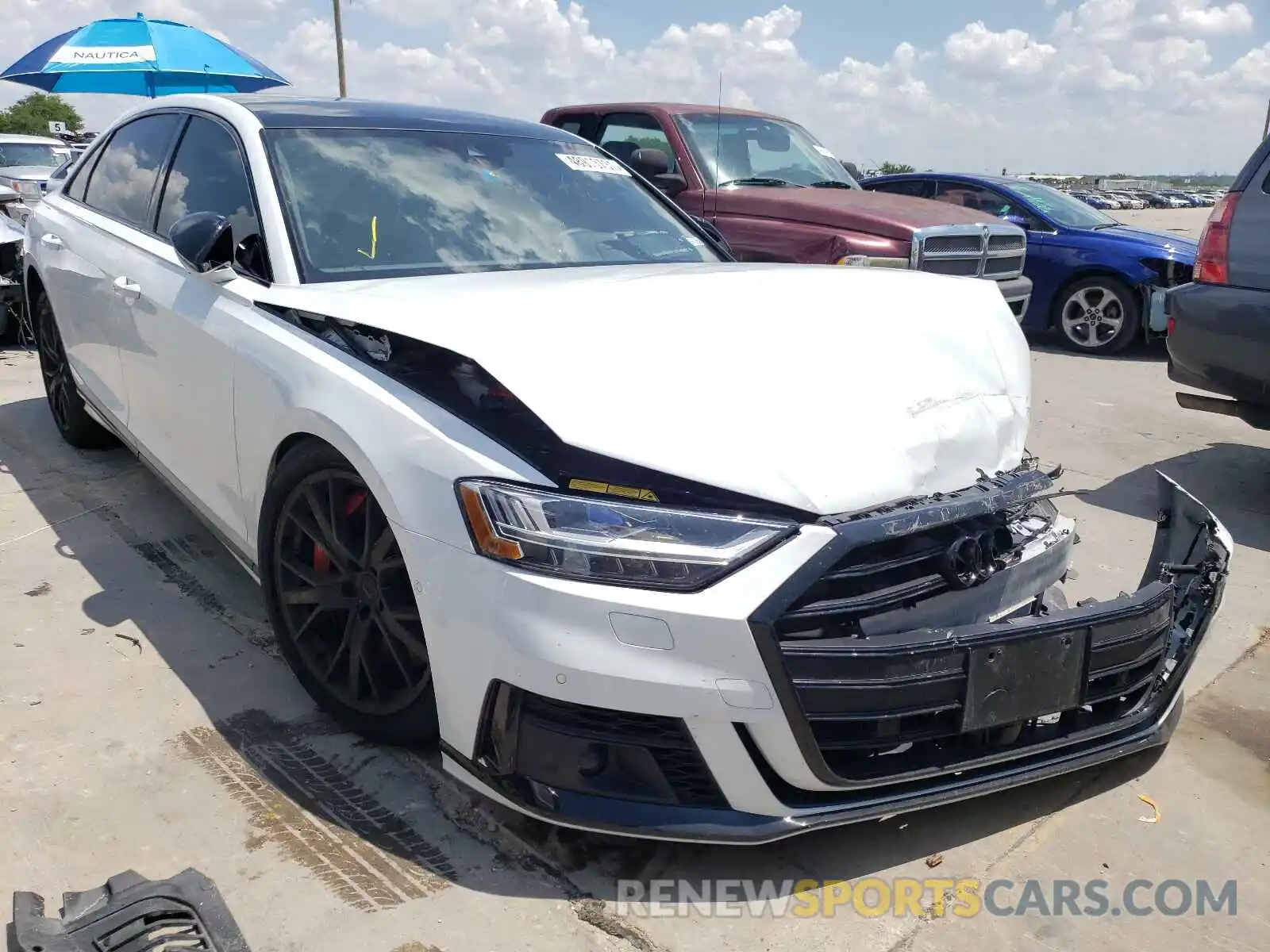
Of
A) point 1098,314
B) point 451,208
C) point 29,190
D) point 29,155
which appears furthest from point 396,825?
point 29,155

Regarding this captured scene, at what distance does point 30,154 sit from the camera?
561 inches

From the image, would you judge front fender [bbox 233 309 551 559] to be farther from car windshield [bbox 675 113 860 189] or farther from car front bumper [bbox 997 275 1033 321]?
car front bumper [bbox 997 275 1033 321]

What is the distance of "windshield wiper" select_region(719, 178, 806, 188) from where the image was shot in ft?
Answer: 24.2

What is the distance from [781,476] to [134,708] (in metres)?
1.97

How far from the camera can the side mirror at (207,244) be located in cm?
289

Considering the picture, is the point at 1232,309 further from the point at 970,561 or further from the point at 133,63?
the point at 133,63

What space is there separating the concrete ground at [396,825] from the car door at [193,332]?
1.66 feet

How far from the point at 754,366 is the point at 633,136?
5.85 metres

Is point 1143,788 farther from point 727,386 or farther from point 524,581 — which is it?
point 524,581

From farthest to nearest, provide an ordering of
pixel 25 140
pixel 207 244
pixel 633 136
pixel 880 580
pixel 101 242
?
1. pixel 25 140
2. pixel 633 136
3. pixel 101 242
4. pixel 207 244
5. pixel 880 580

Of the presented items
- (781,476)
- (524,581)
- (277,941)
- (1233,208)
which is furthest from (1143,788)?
(1233,208)

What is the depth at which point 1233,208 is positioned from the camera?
186 inches

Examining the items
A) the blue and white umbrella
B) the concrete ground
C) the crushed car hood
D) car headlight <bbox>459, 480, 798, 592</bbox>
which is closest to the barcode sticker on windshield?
the crushed car hood

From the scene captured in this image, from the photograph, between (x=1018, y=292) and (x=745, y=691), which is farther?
(x=1018, y=292)
